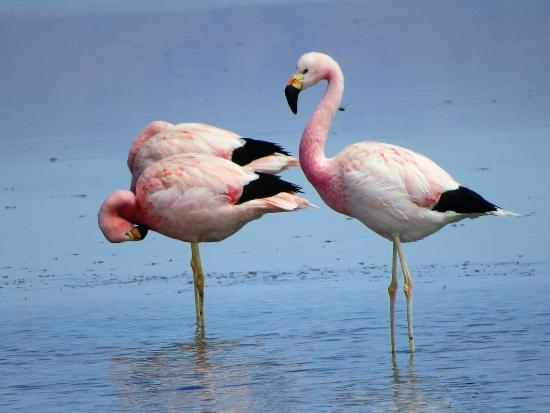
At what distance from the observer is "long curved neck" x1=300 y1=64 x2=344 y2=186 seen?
8.25 metres

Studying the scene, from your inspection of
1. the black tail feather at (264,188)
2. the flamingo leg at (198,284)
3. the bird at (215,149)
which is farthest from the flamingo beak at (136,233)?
the black tail feather at (264,188)

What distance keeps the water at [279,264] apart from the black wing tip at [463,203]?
709 mm

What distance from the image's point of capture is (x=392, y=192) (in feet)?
26.3

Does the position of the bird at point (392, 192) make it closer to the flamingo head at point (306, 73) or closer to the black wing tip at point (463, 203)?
the black wing tip at point (463, 203)

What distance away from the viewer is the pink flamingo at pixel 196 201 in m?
9.31

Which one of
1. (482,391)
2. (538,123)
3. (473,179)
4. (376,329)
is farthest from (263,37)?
(482,391)

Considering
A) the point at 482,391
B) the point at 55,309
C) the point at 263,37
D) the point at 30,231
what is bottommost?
the point at 482,391

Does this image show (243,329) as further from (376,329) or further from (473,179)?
(473,179)

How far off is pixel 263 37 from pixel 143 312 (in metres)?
15.5

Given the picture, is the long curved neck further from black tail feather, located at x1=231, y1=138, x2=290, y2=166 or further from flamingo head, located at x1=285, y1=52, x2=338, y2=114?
black tail feather, located at x1=231, y1=138, x2=290, y2=166

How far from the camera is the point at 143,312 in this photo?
30.7 ft

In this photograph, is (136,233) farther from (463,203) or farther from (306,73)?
(463,203)

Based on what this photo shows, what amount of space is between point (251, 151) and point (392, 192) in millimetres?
2365

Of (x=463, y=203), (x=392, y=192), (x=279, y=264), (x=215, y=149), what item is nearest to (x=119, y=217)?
(x=215, y=149)
